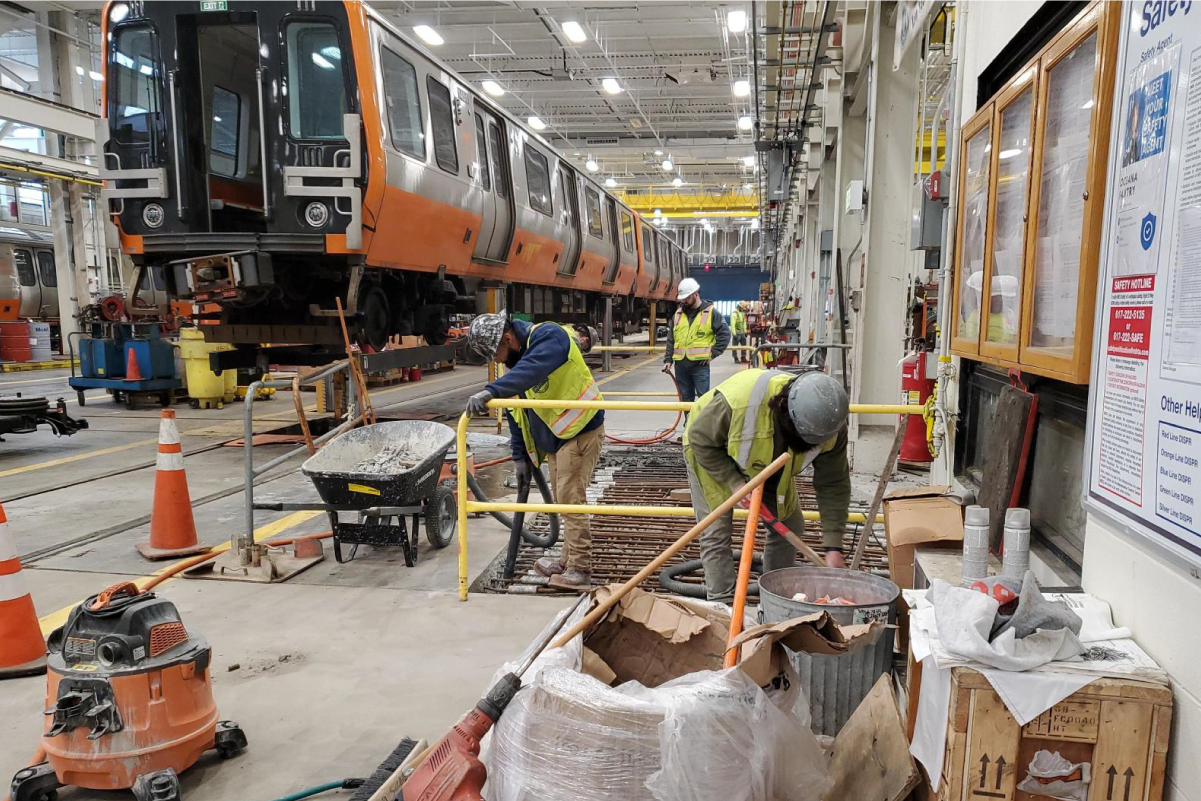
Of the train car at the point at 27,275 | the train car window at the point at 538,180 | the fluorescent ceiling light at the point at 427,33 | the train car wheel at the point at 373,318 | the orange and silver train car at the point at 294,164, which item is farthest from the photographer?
the train car at the point at 27,275

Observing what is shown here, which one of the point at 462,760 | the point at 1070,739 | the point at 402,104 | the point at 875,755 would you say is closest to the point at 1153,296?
the point at 1070,739

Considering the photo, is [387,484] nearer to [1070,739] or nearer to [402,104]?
[1070,739]

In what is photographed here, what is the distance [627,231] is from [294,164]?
37.2ft

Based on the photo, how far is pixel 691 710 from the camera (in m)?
2.07

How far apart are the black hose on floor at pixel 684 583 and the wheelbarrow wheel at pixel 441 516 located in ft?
5.01

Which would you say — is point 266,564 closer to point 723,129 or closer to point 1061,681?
point 1061,681

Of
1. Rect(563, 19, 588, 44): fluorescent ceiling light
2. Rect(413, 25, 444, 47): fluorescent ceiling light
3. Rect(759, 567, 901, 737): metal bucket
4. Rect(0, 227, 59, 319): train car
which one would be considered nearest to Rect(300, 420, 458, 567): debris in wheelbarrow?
Rect(759, 567, 901, 737): metal bucket

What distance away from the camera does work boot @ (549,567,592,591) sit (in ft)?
15.0

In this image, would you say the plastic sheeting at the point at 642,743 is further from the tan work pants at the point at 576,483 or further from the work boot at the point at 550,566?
the work boot at the point at 550,566

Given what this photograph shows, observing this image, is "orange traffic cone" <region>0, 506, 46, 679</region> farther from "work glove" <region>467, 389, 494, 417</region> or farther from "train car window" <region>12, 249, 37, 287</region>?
"train car window" <region>12, 249, 37, 287</region>

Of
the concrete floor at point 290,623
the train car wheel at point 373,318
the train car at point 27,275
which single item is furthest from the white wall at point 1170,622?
the train car at point 27,275

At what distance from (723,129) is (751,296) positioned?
1766cm

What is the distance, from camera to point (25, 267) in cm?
2008

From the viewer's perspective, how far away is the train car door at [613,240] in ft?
51.2
